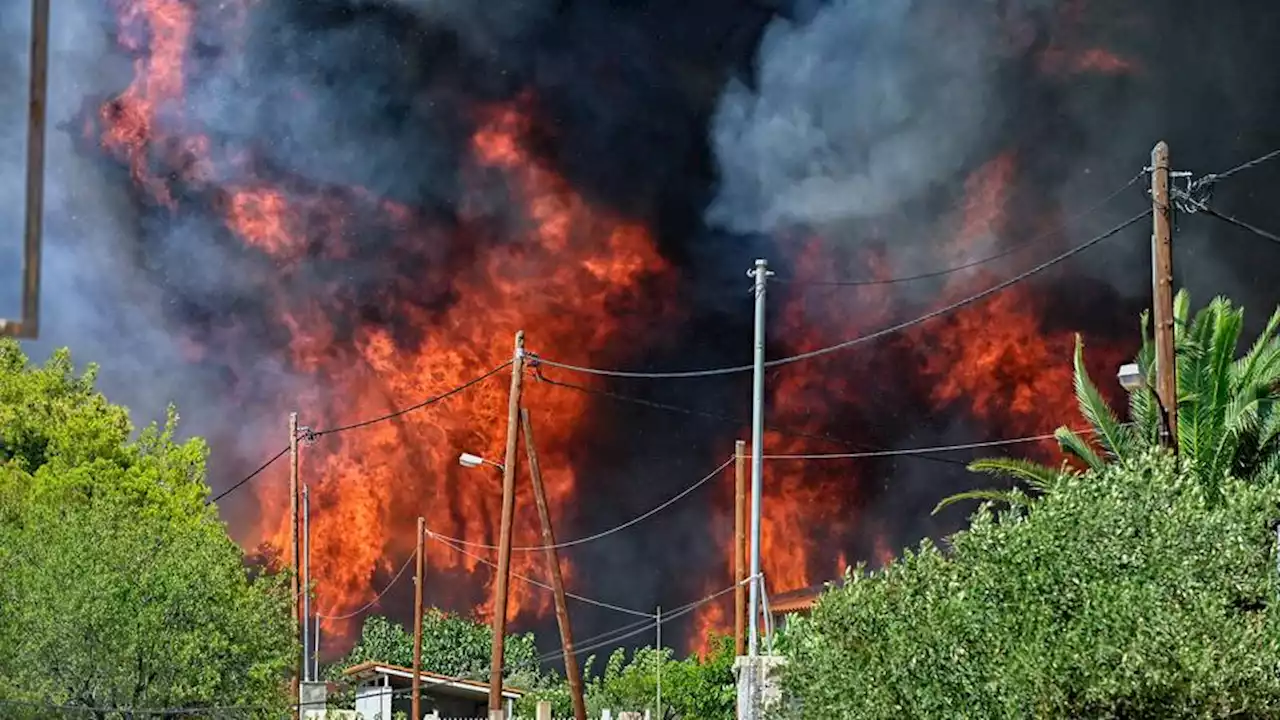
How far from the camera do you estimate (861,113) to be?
258 ft

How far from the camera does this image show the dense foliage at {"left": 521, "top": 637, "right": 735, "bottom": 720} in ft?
213

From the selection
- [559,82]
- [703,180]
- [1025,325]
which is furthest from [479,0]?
[1025,325]

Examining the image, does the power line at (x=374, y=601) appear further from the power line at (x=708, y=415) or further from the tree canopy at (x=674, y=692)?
the tree canopy at (x=674, y=692)

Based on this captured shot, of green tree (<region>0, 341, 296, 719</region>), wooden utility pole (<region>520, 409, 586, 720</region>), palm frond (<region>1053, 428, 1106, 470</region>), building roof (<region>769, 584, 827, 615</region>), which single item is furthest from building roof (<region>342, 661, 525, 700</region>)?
palm frond (<region>1053, 428, 1106, 470</region>)

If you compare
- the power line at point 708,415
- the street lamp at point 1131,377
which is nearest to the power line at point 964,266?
the power line at point 708,415

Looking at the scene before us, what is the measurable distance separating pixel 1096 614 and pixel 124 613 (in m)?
22.9

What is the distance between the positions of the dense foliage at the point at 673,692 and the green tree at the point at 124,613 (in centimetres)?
2500

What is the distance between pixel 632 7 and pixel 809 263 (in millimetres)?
13446

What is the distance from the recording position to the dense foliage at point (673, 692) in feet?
213

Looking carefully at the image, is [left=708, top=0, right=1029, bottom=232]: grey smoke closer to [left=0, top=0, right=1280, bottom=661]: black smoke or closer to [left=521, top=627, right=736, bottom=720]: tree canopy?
[left=0, top=0, right=1280, bottom=661]: black smoke

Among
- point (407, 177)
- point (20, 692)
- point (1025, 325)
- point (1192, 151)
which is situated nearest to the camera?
point (20, 692)

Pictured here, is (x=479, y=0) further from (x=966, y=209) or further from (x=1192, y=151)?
(x=1192, y=151)

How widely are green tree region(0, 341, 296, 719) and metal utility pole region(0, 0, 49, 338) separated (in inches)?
1133

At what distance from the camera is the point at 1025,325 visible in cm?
7619
